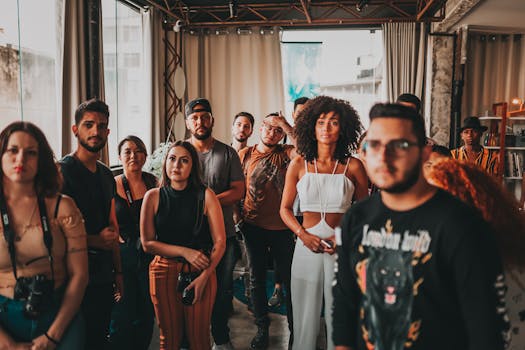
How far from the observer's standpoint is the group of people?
120cm

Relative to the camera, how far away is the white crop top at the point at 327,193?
226cm

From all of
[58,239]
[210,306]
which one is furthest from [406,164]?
[210,306]

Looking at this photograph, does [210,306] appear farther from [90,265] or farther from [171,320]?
[90,265]

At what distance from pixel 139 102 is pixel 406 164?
600 cm

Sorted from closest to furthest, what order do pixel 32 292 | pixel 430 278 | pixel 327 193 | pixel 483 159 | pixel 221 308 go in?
pixel 430 278
pixel 32 292
pixel 327 193
pixel 221 308
pixel 483 159

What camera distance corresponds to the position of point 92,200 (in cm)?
217

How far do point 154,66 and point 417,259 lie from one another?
613cm

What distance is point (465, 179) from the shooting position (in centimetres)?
151

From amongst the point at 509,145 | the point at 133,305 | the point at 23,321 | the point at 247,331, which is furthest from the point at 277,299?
the point at 509,145

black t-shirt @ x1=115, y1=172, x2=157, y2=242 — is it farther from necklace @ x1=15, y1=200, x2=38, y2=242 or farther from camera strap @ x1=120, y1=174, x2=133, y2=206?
necklace @ x1=15, y1=200, x2=38, y2=242

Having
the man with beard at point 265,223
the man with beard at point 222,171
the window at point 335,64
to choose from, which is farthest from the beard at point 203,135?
the window at point 335,64

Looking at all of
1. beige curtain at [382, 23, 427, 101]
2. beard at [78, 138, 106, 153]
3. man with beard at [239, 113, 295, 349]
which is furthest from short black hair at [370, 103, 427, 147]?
beige curtain at [382, 23, 427, 101]

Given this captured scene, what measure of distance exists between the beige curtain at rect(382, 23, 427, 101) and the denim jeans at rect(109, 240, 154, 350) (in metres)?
5.40

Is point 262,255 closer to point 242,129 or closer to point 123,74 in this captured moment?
point 242,129
